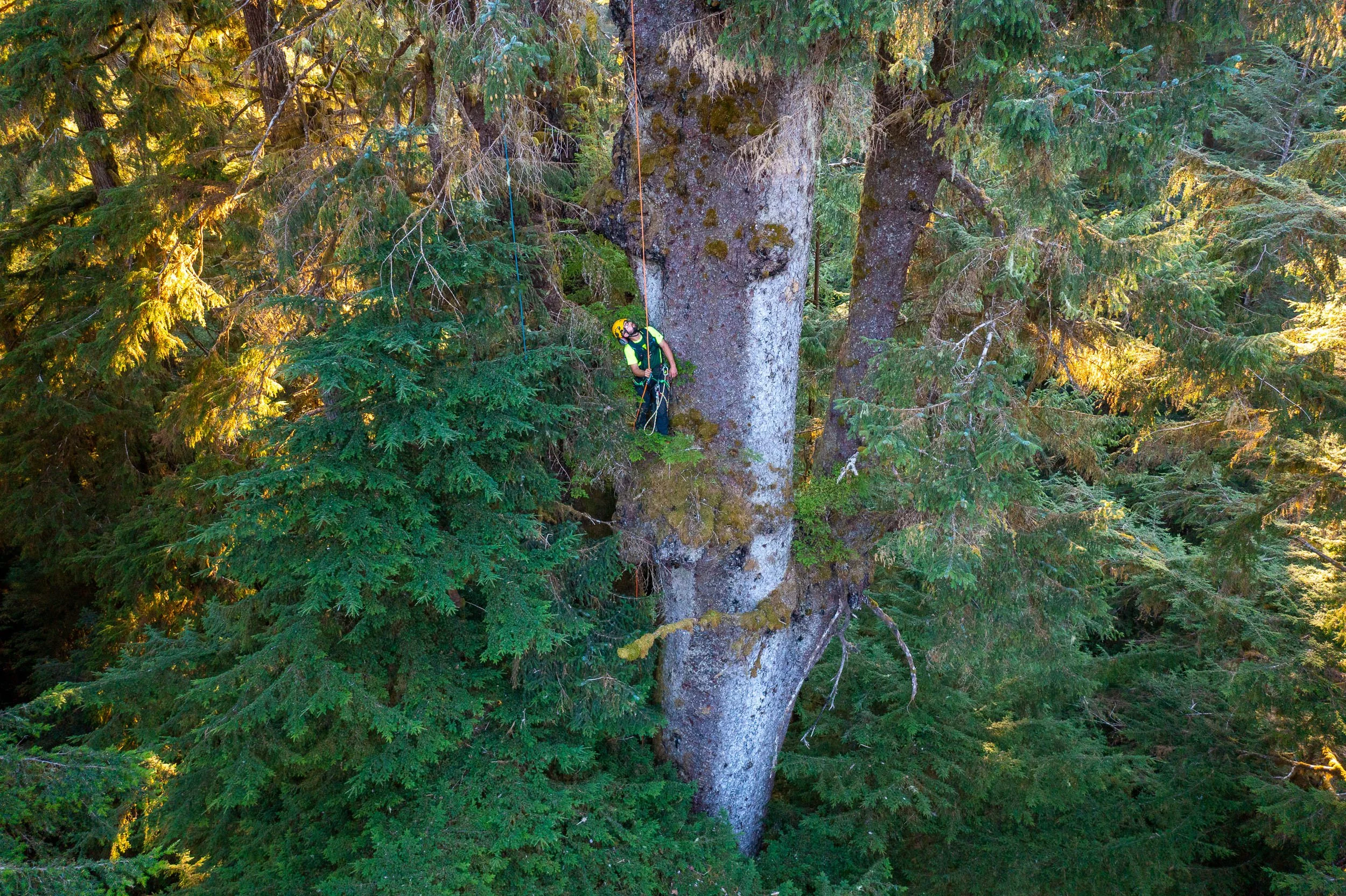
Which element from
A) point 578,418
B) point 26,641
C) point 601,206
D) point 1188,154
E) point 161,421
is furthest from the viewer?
point 26,641

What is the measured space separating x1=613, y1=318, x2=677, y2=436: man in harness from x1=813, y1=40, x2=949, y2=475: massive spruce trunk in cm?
135

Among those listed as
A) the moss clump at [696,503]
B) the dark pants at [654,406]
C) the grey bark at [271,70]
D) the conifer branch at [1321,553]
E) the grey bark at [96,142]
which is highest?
the grey bark at [271,70]

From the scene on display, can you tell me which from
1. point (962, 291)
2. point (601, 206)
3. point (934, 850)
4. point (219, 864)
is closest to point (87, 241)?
point (601, 206)

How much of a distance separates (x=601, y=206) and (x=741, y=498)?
2.29m

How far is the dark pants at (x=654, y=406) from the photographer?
5.16 meters

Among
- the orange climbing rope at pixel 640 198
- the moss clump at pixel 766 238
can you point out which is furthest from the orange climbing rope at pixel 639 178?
the moss clump at pixel 766 238

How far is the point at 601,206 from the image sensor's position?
5223mm

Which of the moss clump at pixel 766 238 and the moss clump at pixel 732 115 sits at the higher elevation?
the moss clump at pixel 732 115

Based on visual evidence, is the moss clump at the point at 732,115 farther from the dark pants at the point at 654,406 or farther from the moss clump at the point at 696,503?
the moss clump at the point at 696,503

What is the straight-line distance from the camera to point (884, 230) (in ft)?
18.0

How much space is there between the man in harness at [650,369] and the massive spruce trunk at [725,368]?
0.31 ft

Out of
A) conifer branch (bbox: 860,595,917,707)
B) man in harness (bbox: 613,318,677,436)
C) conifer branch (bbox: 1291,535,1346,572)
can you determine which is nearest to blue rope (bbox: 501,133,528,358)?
man in harness (bbox: 613,318,677,436)

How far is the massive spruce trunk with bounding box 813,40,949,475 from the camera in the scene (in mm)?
5250

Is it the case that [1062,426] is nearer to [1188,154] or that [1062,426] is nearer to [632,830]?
[1188,154]
